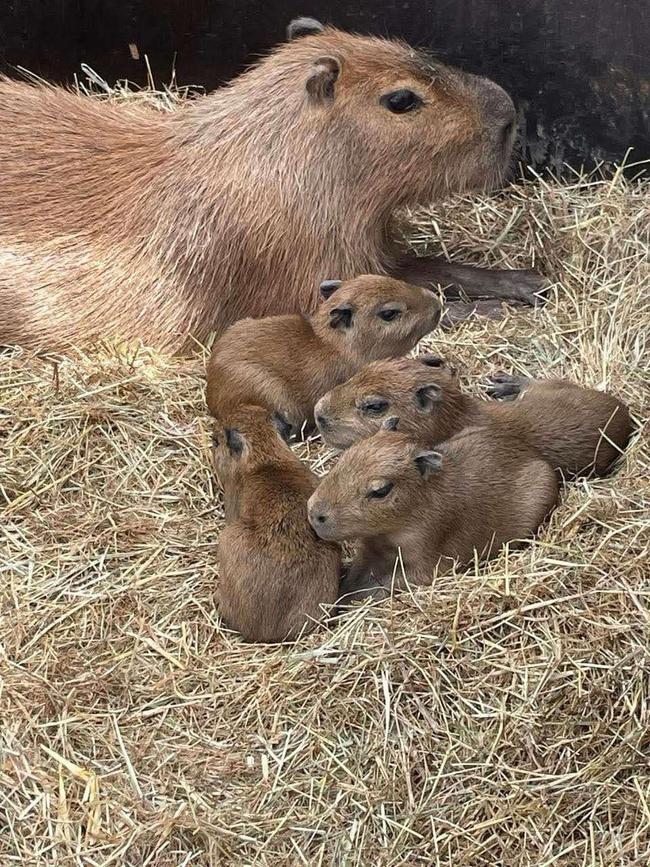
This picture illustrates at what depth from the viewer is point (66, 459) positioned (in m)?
4.63

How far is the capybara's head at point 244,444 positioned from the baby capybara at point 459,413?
0.19 metres

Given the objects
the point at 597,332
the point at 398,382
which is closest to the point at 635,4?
the point at 597,332

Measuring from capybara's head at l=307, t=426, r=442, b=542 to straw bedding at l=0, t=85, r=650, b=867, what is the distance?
0.26 m

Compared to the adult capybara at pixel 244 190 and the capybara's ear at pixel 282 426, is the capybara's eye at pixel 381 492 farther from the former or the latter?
the adult capybara at pixel 244 190

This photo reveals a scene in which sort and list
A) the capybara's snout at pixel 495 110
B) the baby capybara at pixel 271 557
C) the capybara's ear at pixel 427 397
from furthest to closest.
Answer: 1. the capybara's snout at pixel 495 110
2. the capybara's ear at pixel 427 397
3. the baby capybara at pixel 271 557

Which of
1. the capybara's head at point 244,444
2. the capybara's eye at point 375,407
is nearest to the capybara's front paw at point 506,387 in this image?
the capybara's eye at point 375,407

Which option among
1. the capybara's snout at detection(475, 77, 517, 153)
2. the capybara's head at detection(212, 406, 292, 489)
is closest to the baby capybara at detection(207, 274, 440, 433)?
the capybara's head at detection(212, 406, 292, 489)

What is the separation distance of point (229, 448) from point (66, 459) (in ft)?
2.71

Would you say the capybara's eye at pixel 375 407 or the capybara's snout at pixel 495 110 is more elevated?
the capybara's snout at pixel 495 110

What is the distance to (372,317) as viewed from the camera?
15.1 feet

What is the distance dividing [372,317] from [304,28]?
1637mm

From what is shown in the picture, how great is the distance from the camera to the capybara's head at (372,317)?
4590 millimetres

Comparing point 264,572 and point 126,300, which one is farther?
point 126,300

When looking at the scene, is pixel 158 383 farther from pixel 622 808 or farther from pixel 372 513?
pixel 622 808
